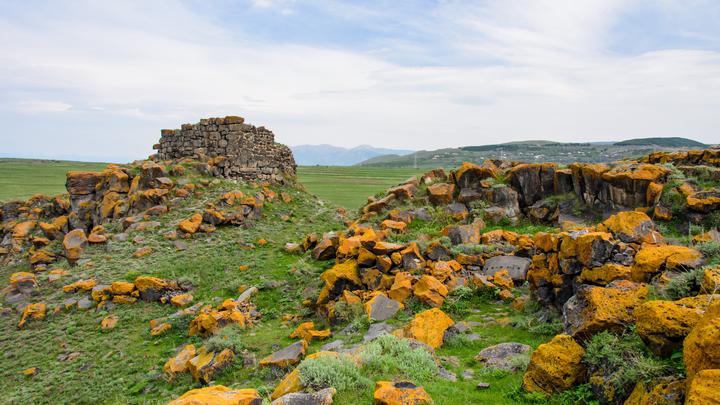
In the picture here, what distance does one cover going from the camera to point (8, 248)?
23016 mm

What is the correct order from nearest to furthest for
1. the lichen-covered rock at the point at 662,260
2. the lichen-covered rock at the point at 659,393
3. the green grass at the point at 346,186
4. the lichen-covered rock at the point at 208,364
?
1. the lichen-covered rock at the point at 659,393
2. the lichen-covered rock at the point at 662,260
3. the lichen-covered rock at the point at 208,364
4. the green grass at the point at 346,186

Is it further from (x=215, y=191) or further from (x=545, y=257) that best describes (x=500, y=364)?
(x=215, y=191)

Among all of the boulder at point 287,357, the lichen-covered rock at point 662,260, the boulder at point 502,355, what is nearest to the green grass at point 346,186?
the boulder at point 287,357

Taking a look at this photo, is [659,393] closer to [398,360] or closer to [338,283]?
[398,360]

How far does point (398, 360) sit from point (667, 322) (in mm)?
4446

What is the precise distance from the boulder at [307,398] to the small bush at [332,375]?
1.10ft

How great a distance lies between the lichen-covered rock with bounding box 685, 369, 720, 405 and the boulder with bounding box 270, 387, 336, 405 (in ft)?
15.3

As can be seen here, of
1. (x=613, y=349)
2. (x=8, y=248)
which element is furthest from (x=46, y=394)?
(x=8, y=248)

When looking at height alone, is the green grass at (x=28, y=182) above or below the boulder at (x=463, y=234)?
above

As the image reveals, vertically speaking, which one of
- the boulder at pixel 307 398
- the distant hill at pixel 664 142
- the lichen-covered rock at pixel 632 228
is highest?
the distant hill at pixel 664 142

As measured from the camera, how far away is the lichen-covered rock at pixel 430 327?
32.7 feet

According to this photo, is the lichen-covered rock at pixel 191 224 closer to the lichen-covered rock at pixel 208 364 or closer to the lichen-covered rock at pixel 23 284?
the lichen-covered rock at pixel 23 284

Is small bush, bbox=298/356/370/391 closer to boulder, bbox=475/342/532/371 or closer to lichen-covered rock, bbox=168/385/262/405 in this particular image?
lichen-covered rock, bbox=168/385/262/405

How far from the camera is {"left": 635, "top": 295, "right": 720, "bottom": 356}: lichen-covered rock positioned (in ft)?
19.4
